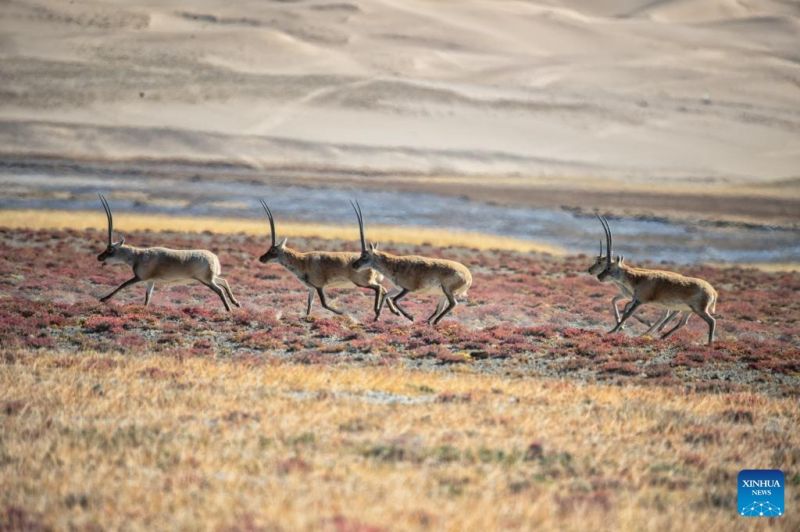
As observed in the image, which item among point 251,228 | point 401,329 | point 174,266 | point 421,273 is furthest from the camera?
point 251,228

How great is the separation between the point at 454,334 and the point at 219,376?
7.08 metres

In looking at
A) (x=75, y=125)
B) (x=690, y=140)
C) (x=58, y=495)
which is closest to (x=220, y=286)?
(x=58, y=495)

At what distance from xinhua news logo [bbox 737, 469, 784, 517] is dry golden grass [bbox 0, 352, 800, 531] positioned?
0.52 feet

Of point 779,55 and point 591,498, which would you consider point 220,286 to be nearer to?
point 591,498

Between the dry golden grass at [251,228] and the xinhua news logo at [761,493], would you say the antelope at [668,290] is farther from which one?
the dry golden grass at [251,228]

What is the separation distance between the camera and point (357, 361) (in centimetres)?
1819

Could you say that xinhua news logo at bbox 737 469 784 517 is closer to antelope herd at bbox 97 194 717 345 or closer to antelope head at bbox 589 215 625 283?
antelope herd at bbox 97 194 717 345

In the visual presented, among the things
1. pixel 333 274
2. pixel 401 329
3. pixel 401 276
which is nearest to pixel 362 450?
pixel 401 329

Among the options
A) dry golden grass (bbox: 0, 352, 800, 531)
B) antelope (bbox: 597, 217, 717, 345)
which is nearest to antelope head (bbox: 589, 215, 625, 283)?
antelope (bbox: 597, 217, 717, 345)

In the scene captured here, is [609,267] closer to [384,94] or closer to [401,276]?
[401,276]

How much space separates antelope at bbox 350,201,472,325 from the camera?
22.1m

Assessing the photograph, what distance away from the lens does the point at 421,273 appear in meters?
22.3

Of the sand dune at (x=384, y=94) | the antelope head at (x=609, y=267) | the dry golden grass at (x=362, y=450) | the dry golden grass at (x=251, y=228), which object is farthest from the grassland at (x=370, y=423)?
the sand dune at (x=384, y=94)

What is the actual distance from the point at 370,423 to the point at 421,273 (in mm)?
10078
